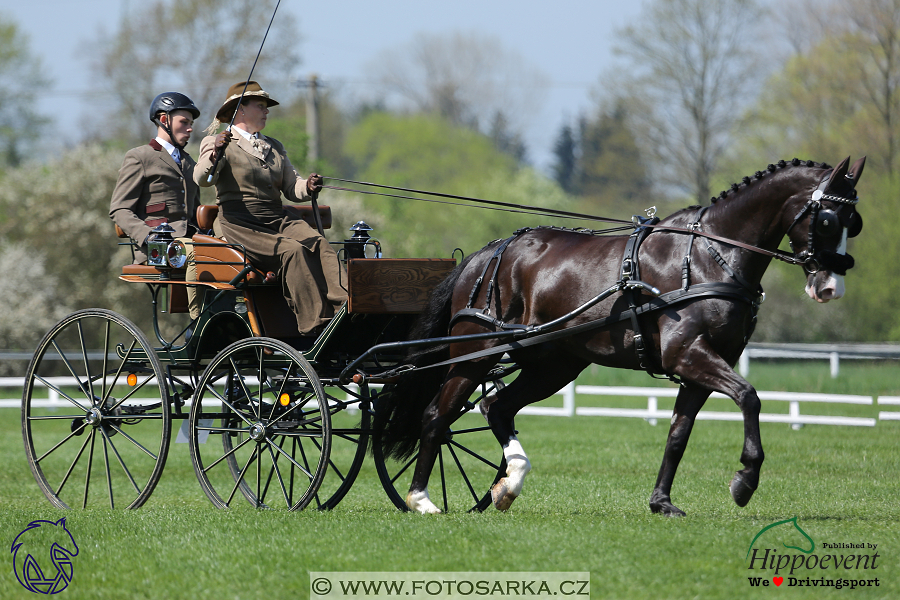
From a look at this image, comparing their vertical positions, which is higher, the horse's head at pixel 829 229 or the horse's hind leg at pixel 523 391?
the horse's head at pixel 829 229

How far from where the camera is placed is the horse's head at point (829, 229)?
5562 millimetres

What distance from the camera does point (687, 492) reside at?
800 cm

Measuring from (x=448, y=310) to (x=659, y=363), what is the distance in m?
1.55

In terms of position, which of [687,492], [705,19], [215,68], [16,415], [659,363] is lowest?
[16,415]

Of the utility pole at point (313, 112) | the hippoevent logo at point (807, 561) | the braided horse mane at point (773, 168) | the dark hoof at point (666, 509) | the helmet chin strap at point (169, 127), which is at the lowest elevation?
the dark hoof at point (666, 509)

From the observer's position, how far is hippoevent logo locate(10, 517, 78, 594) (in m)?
4.80

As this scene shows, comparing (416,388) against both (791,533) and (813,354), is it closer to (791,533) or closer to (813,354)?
(791,533)

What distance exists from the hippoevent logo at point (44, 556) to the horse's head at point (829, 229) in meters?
4.00

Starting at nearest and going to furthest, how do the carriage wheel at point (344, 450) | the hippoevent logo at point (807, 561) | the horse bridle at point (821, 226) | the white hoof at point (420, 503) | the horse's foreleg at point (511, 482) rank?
the hippoevent logo at point (807, 561), the horse bridle at point (821, 226), the horse's foreleg at point (511, 482), the white hoof at point (420, 503), the carriage wheel at point (344, 450)

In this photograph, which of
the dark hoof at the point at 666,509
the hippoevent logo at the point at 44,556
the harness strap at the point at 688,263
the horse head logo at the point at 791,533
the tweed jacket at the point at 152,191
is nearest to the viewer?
the hippoevent logo at the point at 44,556

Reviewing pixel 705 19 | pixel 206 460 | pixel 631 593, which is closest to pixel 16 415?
pixel 206 460

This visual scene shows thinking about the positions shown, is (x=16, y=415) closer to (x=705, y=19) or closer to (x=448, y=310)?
(x=448, y=310)

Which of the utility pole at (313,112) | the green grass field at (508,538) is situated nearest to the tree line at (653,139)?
the utility pole at (313,112)

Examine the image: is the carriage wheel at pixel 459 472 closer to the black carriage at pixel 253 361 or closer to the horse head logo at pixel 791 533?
the black carriage at pixel 253 361
